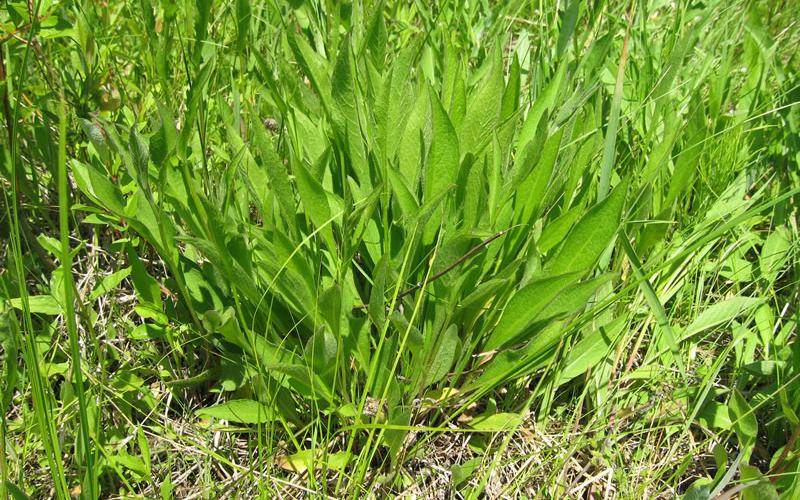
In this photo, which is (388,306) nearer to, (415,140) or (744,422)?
(415,140)

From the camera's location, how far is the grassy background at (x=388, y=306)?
140cm

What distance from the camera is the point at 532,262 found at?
4.80 feet

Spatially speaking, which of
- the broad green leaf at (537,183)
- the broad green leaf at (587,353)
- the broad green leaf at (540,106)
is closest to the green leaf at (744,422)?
the broad green leaf at (587,353)

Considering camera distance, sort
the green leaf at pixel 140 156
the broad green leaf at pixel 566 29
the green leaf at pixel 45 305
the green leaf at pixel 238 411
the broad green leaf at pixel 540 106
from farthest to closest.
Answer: the broad green leaf at pixel 566 29, the broad green leaf at pixel 540 106, the green leaf at pixel 45 305, the green leaf at pixel 238 411, the green leaf at pixel 140 156

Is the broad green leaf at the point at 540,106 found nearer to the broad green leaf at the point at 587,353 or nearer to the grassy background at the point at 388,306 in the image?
the grassy background at the point at 388,306

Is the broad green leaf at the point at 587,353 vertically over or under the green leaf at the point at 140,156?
under

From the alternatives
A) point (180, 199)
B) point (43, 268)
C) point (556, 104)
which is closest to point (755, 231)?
point (556, 104)

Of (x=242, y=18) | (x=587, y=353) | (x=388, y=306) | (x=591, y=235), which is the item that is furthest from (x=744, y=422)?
(x=242, y=18)

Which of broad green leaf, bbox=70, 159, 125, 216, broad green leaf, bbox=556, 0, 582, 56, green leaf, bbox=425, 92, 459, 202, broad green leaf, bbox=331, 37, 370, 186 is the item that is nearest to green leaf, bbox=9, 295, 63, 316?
broad green leaf, bbox=70, 159, 125, 216

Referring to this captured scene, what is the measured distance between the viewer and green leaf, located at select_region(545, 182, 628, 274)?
4.78ft

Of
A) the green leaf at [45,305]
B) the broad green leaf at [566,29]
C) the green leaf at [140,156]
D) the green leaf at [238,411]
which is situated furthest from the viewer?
the broad green leaf at [566,29]

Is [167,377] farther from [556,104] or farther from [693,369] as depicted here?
[693,369]

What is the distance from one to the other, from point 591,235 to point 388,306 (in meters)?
0.43

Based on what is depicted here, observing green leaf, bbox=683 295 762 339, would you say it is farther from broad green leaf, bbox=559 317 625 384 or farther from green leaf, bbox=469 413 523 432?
green leaf, bbox=469 413 523 432
